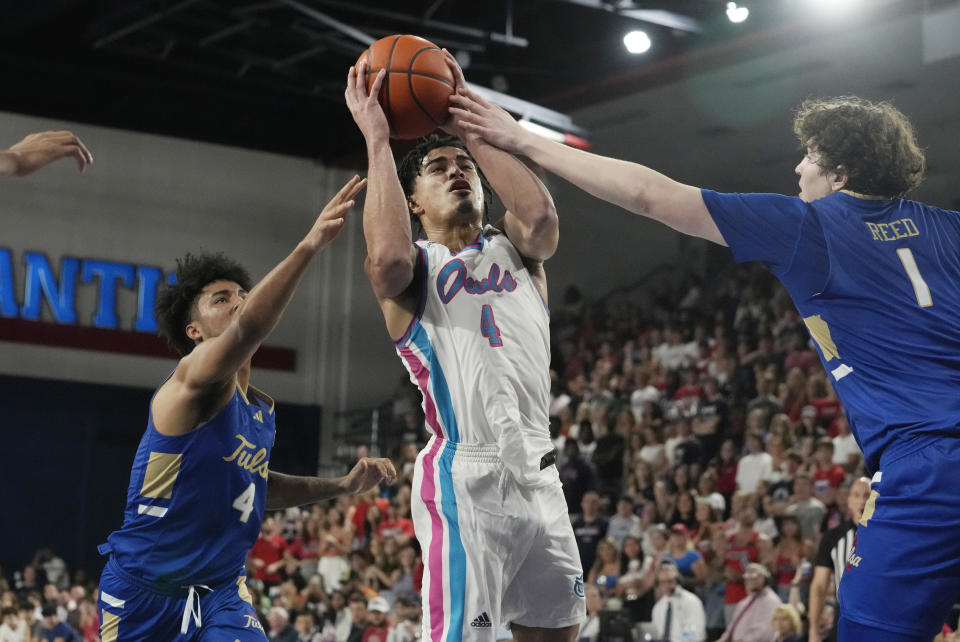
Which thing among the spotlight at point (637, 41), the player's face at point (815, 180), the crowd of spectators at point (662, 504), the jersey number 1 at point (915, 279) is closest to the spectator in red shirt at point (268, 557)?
the crowd of spectators at point (662, 504)

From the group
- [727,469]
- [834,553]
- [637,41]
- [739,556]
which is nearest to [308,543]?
[727,469]

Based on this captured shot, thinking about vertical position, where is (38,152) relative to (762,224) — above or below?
above

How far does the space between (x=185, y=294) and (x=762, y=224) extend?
2.82 metres

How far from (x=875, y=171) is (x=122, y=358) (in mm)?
19374

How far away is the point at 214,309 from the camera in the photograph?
497 cm

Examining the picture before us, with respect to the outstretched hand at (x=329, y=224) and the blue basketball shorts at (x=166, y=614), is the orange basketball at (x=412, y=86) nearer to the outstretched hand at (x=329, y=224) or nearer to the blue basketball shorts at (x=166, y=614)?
the outstretched hand at (x=329, y=224)

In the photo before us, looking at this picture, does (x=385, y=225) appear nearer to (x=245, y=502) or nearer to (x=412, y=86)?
(x=412, y=86)

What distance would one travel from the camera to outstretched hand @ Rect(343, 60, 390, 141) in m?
4.20

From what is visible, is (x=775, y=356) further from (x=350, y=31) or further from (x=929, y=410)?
(x=929, y=410)

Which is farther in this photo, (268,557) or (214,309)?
(268,557)

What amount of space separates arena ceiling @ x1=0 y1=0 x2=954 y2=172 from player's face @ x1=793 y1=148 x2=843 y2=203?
411 inches

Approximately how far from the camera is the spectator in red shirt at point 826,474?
10.7 meters

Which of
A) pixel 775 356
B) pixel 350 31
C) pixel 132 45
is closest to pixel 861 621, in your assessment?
pixel 775 356

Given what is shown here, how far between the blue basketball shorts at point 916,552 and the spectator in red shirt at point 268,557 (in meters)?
12.7
